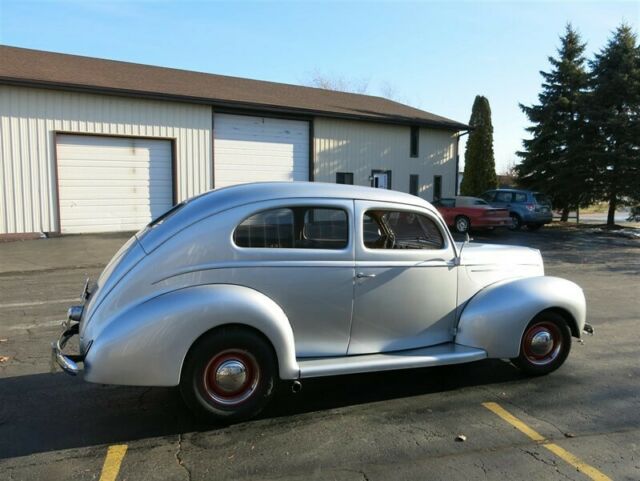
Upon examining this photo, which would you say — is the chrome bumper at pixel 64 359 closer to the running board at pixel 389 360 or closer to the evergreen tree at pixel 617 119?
the running board at pixel 389 360

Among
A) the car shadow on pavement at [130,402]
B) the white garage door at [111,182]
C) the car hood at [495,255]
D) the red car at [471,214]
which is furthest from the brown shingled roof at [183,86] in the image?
the car hood at [495,255]

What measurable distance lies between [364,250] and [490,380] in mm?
1836

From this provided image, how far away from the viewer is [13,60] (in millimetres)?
17734

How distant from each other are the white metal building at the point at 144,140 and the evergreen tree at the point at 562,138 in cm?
738

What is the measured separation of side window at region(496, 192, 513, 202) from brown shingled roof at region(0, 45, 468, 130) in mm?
4984

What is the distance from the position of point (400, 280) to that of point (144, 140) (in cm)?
1565

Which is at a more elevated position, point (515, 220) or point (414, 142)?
point (414, 142)

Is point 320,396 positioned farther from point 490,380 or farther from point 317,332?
point 490,380

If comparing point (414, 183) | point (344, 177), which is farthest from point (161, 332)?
point (414, 183)

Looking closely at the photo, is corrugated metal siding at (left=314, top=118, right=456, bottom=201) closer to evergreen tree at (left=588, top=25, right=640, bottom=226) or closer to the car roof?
evergreen tree at (left=588, top=25, right=640, bottom=226)

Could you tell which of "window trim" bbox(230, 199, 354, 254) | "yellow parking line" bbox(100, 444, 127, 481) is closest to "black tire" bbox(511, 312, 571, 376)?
"window trim" bbox(230, 199, 354, 254)

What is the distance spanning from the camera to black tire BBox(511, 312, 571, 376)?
4957 millimetres

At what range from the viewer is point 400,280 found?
4.48 metres

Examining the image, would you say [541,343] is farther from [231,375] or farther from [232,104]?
[232,104]
